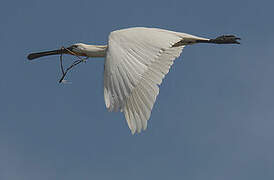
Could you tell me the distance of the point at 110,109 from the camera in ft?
46.8

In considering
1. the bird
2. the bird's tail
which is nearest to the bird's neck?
the bird

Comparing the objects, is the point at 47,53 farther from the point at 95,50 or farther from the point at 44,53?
the point at 95,50

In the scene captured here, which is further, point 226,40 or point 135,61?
point 226,40

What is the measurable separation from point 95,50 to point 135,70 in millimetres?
3780

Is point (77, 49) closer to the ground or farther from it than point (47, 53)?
farther from it

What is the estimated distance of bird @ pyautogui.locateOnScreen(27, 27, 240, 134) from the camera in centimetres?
1443

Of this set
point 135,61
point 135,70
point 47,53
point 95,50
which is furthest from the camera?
point 47,53

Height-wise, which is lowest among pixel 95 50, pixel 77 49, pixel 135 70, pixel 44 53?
pixel 44 53

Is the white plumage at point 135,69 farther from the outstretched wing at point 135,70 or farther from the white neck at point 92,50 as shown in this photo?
the white neck at point 92,50

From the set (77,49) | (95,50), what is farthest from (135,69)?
(77,49)

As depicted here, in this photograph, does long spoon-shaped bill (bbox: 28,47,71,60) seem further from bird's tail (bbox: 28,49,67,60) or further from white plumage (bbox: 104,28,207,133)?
white plumage (bbox: 104,28,207,133)

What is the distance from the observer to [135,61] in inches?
587

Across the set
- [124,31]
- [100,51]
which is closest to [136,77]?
[124,31]

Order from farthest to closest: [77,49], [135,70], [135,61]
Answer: [77,49], [135,61], [135,70]
